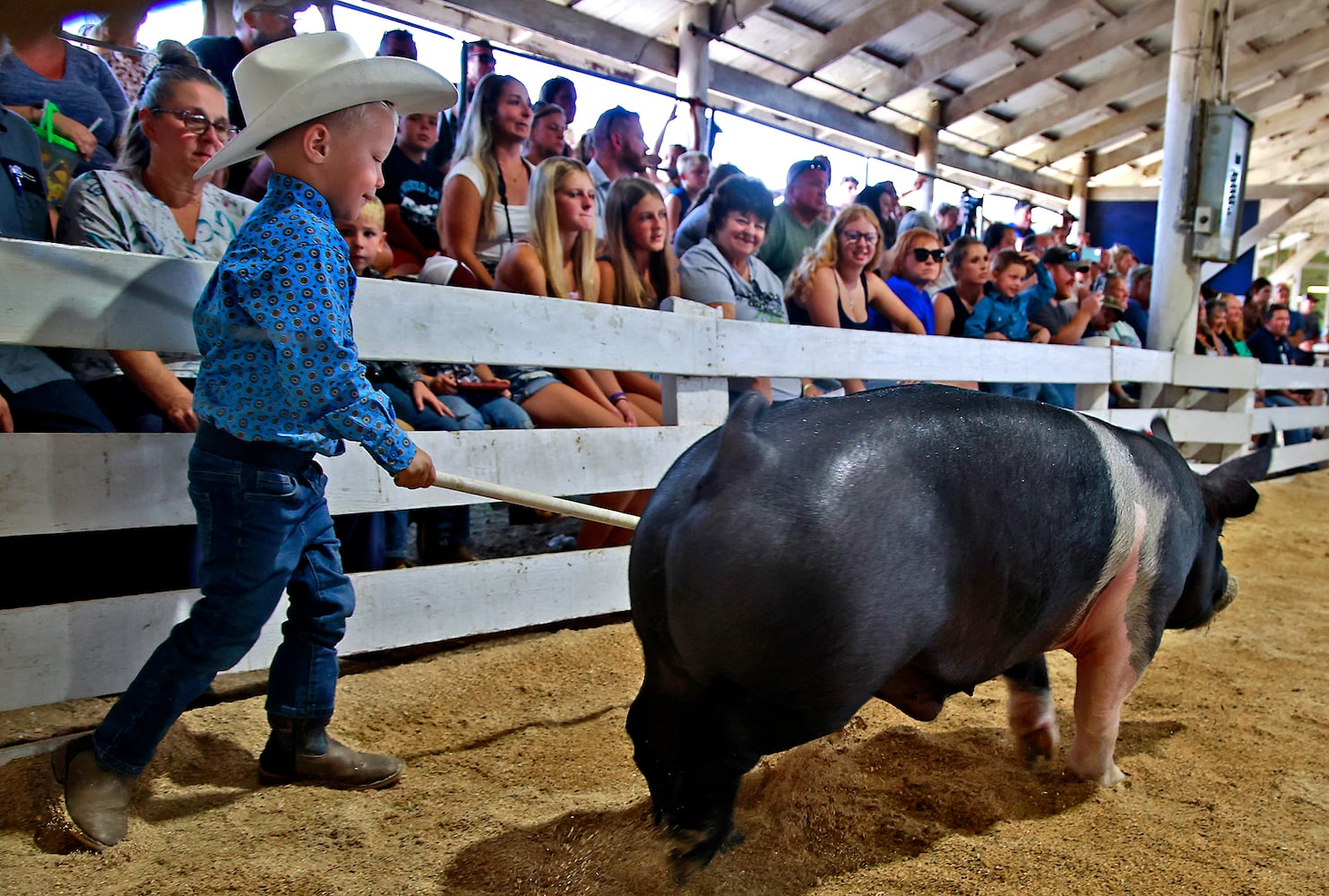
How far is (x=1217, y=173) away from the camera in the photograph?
6.06 m

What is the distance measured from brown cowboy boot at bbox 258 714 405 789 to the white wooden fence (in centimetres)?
41

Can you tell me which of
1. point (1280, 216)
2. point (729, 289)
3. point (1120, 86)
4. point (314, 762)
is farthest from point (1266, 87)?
point (314, 762)

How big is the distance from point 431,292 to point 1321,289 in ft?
86.1

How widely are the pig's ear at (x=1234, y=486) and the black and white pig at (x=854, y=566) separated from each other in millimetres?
462

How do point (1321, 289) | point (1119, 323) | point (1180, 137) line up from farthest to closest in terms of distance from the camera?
point (1321, 289)
point (1119, 323)
point (1180, 137)

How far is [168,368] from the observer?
2.38m

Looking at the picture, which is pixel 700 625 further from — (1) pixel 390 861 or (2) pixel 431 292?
(2) pixel 431 292

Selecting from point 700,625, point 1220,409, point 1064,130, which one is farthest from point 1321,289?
point 700,625

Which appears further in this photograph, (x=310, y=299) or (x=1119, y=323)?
(x=1119, y=323)

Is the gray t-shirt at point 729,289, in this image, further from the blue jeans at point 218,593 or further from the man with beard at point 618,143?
the blue jeans at point 218,593

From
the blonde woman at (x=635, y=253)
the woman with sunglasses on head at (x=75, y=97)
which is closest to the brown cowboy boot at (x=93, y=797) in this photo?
the woman with sunglasses on head at (x=75, y=97)

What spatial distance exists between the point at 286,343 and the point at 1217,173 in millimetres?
6566

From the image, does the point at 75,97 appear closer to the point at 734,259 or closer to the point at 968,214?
the point at 734,259

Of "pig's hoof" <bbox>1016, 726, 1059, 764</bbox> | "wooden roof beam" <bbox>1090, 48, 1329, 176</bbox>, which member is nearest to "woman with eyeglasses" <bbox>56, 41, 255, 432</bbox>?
"pig's hoof" <bbox>1016, 726, 1059, 764</bbox>
